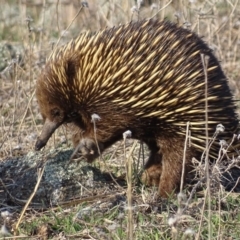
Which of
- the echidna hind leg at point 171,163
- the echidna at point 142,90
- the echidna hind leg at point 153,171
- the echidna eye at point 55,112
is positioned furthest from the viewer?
the echidna hind leg at point 153,171

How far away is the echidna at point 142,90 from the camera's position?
496cm

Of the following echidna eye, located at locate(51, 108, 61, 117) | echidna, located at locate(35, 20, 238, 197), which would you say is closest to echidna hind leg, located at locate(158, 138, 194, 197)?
echidna, located at locate(35, 20, 238, 197)

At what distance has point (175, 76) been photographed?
4.96 meters

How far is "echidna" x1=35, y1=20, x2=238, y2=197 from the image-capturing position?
4957mm

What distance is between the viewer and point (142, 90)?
4.99 m

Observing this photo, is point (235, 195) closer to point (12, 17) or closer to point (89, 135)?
point (89, 135)

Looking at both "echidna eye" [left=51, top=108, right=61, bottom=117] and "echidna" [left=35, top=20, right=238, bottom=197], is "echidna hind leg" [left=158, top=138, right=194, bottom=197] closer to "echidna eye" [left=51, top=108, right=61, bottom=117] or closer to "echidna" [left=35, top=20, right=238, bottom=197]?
"echidna" [left=35, top=20, right=238, bottom=197]

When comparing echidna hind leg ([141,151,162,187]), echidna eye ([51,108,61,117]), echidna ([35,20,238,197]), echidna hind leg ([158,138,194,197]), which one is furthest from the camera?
echidna hind leg ([141,151,162,187])

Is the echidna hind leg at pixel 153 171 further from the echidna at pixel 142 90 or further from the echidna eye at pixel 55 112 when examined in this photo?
the echidna eye at pixel 55 112

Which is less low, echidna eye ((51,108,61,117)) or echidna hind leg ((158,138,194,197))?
echidna eye ((51,108,61,117))

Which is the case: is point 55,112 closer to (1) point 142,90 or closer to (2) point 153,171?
(1) point 142,90

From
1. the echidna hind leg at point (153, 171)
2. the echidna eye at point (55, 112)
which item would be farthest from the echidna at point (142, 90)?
the echidna hind leg at point (153, 171)

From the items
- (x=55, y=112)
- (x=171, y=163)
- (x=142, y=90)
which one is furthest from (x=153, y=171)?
(x=55, y=112)

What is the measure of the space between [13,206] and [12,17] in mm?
6166
